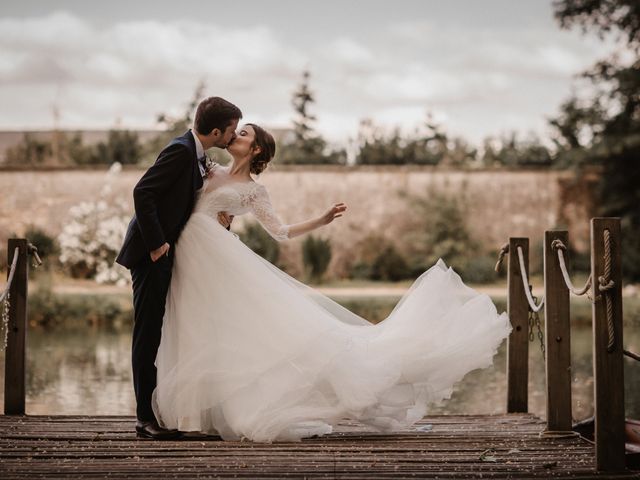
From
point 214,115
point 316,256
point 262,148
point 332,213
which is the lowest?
point 316,256

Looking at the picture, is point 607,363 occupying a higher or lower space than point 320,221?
lower

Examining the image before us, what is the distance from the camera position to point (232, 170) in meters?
4.68

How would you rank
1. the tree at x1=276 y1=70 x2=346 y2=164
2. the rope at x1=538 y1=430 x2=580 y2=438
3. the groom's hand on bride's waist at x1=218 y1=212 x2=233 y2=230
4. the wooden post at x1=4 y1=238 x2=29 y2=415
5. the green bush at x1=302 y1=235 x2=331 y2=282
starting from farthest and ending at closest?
the tree at x1=276 y1=70 x2=346 y2=164 → the green bush at x1=302 y1=235 x2=331 y2=282 → the wooden post at x1=4 y1=238 x2=29 y2=415 → the groom's hand on bride's waist at x1=218 y1=212 x2=233 y2=230 → the rope at x1=538 y1=430 x2=580 y2=438

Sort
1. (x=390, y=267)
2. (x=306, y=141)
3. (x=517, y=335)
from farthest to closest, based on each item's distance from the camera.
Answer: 1. (x=306, y=141)
2. (x=390, y=267)
3. (x=517, y=335)

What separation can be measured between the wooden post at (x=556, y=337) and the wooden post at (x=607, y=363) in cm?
81

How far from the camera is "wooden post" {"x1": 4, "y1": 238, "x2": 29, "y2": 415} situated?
5340mm

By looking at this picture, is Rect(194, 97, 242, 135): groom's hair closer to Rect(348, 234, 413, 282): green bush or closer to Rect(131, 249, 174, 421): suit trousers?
Rect(131, 249, 174, 421): suit trousers

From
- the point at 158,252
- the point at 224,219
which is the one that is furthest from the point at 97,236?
the point at 158,252

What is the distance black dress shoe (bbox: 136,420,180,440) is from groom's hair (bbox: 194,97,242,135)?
1.46 m

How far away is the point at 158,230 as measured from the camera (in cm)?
432

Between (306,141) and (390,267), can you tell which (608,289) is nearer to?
(390,267)

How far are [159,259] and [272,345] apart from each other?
689mm

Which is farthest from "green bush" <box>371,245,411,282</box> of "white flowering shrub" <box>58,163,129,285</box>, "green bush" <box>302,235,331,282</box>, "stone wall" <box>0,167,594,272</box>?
"white flowering shrub" <box>58,163,129,285</box>

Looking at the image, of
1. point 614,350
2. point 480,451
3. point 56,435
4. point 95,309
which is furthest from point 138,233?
point 95,309
